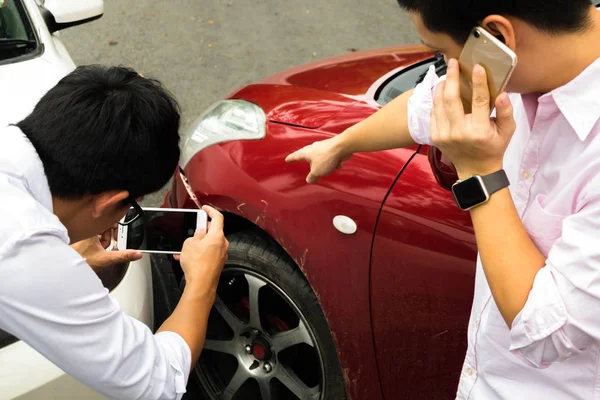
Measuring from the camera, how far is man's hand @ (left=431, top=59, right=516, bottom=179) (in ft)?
3.67

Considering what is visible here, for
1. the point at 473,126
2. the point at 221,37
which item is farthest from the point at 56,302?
the point at 221,37

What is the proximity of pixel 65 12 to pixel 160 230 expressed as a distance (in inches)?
56.2

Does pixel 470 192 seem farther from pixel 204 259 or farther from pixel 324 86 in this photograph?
pixel 324 86

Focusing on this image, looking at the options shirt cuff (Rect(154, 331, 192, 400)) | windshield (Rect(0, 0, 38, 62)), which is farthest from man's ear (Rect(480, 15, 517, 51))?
windshield (Rect(0, 0, 38, 62))

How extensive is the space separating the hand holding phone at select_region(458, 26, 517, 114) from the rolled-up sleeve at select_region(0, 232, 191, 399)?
807 millimetres

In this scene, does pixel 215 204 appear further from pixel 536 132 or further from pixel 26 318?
pixel 536 132

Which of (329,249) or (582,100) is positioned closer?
(582,100)

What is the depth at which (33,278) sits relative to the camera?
115cm

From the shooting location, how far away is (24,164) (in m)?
1.28

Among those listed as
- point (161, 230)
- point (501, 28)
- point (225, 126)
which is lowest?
point (161, 230)

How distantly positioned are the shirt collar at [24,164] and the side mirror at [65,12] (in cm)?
176

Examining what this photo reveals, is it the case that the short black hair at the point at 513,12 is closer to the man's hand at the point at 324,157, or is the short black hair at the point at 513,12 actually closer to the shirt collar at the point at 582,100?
the shirt collar at the point at 582,100

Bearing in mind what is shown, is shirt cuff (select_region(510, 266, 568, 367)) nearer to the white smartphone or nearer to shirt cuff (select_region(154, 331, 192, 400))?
shirt cuff (select_region(154, 331, 192, 400))

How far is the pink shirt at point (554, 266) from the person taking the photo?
3.40 ft
